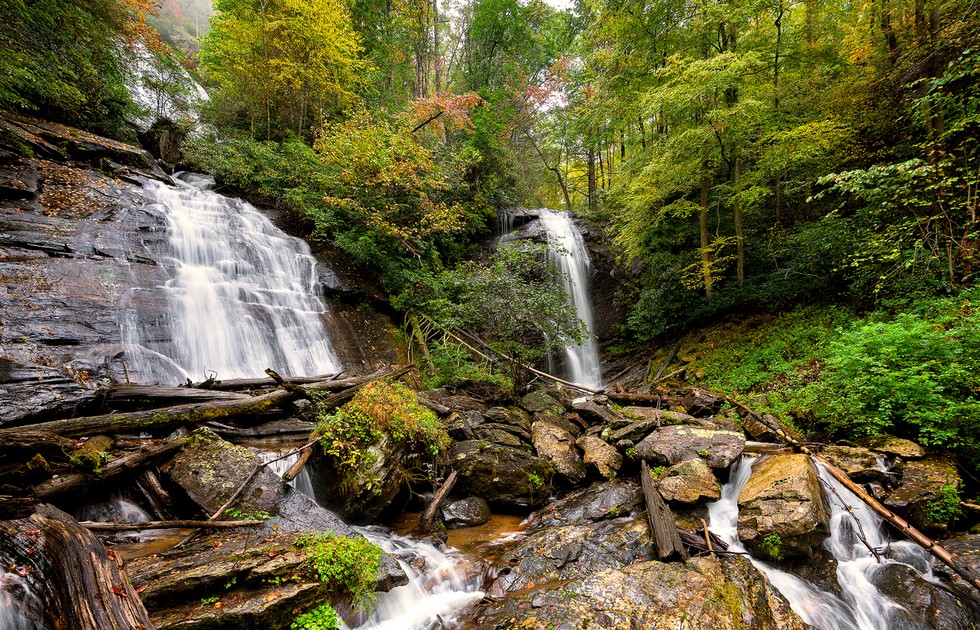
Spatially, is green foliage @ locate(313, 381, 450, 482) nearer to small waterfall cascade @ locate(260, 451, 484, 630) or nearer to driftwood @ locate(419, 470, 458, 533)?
driftwood @ locate(419, 470, 458, 533)

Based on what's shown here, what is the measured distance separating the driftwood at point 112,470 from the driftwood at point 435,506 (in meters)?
3.15

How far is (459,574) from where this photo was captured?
425 centimetres

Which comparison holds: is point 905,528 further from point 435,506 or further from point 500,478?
point 435,506

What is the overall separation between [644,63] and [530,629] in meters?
14.6

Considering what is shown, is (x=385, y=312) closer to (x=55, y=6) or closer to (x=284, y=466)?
(x=284, y=466)

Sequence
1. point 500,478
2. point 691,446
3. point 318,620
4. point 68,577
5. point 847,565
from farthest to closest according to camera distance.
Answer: point 691,446 → point 500,478 → point 847,565 → point 318,620 → point 68,577

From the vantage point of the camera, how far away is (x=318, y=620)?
2.93 metres

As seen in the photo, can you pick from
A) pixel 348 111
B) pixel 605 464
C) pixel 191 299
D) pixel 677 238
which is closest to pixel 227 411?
pixel 191 299

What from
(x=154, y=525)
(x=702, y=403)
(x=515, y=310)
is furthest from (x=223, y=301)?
(x=702, y=403)

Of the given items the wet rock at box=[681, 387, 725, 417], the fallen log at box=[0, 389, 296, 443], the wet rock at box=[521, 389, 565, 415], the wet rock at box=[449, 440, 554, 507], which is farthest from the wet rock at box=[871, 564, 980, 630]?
the fallen log at box=[0, 389, 296, 443]

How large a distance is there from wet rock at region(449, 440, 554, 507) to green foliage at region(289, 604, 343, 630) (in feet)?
9.56

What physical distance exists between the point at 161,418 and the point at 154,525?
72.3 inches

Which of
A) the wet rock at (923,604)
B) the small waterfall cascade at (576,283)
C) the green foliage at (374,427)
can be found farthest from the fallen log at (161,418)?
the small waterfall cascade at (576,283)

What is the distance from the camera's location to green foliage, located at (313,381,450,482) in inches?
190
